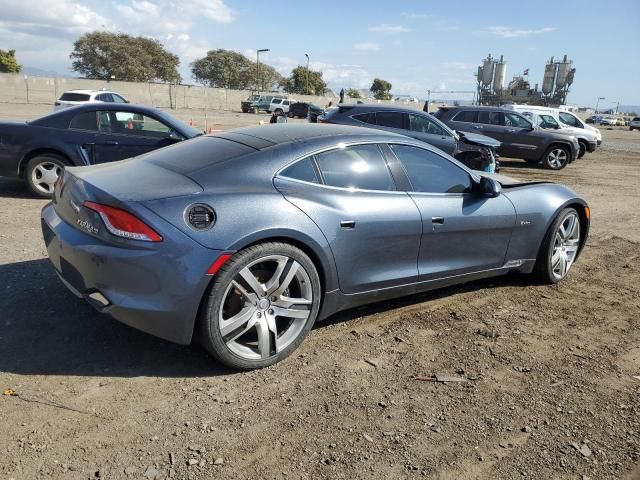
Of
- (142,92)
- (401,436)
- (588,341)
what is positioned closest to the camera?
(401,436)

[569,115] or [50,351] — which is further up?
[569,115]

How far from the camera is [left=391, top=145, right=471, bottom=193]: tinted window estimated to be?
4.00 m

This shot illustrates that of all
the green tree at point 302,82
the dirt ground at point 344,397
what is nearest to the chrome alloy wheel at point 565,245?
the dirt ground at point 344,397

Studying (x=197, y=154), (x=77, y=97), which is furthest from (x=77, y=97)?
(x=197, y=154)

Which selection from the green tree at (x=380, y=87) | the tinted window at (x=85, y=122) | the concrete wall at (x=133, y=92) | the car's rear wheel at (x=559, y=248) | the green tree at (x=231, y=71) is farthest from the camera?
the green tree at (x=380, y=87)

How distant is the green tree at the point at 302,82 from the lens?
88000mm

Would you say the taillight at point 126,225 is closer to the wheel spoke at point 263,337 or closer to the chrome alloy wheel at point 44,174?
the wheel spoke at point 263,337

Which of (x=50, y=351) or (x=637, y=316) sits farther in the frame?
(x=637, y=316)

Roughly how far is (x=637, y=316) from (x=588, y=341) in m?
0.85

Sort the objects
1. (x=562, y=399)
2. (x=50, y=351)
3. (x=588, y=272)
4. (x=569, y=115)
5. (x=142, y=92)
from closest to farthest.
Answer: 1. (x=562, y=399)
2. (x=50, y=351)
3. (x=588, y=272)
4. (x=569, y=115)
5. (x=142, y=92)

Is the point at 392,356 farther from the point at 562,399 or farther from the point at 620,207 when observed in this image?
the point at 620,207

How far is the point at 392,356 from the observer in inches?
138

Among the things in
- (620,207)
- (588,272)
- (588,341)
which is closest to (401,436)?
(588,341)

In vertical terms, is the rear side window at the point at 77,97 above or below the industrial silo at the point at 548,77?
below
